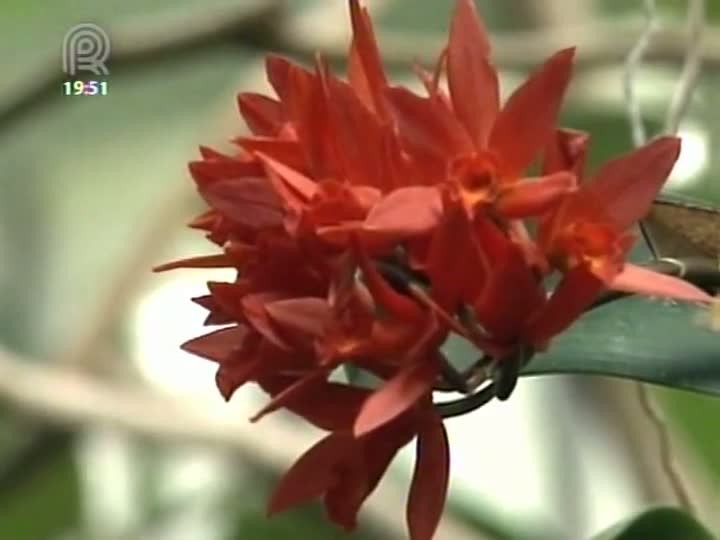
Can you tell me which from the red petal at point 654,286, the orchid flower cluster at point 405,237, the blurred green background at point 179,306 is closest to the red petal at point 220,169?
Answer: the orchid flower cluster at point 405,237

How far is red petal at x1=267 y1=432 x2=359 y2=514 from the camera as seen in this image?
1.45 feet

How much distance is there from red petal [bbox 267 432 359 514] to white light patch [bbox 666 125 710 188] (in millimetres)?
715

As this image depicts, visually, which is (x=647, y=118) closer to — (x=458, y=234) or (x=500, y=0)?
(x=500, y=0)

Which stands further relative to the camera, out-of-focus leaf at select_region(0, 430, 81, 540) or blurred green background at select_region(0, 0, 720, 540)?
out-of-focus leaf at select_region(0, 430, 81, 540)

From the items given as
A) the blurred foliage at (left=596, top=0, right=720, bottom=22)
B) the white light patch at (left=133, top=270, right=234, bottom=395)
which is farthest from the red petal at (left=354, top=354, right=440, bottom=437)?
the white light patch at (left=133, top=270, right=234, bottom=395)

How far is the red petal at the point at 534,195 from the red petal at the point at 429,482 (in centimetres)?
7

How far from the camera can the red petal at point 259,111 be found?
0.46 metres

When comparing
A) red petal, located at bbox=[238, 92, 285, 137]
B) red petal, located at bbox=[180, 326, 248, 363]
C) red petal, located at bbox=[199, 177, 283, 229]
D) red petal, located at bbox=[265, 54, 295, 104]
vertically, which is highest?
red petal, located at bbox=[265, 54, 295, 104]

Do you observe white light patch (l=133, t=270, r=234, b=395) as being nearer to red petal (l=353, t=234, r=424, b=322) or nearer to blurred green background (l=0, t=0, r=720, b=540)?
blurred green background (l=0, t=0, r=720, b=540)

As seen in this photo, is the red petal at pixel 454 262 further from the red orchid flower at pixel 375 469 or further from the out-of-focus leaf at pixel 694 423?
the out-of-focus leaf at pixel 694 423
